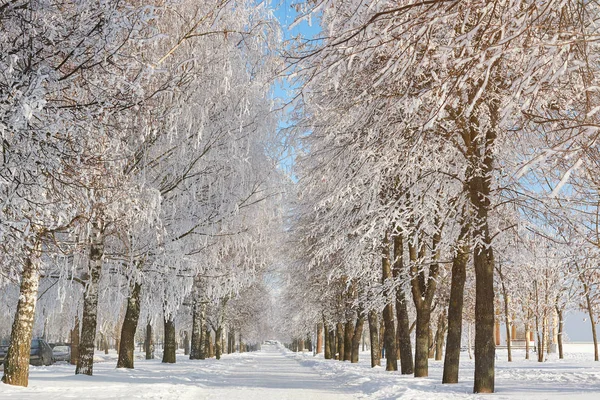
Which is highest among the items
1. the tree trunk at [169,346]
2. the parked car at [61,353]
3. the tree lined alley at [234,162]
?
the tree lined alley at [234,162]

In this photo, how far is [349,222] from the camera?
51.4 feet

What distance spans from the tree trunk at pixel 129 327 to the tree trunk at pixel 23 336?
7495 mm

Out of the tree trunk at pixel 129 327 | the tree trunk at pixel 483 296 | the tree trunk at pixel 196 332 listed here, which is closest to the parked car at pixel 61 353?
the tree trunk at pixel 196 332

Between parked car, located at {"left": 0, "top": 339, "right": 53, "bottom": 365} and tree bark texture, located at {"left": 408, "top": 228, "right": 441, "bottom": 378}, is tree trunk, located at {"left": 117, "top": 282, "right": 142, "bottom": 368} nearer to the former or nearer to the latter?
tree bark texture, located at {"left": 408, "top": 228, "right": 441, "bottom": 378}

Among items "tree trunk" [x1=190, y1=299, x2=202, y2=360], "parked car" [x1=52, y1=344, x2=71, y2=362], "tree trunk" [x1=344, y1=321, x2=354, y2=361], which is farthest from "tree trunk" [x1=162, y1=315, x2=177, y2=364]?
"tree trunk" [x1=344, y1=321, x2=354, y2=361]

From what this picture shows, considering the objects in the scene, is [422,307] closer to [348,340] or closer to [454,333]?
[454,333]

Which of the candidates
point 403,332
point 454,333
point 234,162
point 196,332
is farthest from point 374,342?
point 234,162

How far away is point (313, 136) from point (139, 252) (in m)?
6.19

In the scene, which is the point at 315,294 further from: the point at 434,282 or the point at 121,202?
the point at 121,202

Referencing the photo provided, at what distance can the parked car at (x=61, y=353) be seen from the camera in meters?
33.2

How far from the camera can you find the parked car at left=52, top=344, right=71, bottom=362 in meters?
33.2

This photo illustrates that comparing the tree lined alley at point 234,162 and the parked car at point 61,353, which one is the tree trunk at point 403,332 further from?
the parked car at point 61,353

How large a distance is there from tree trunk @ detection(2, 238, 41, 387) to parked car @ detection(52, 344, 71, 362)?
78.8 ft

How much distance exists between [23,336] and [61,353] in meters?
25.3
